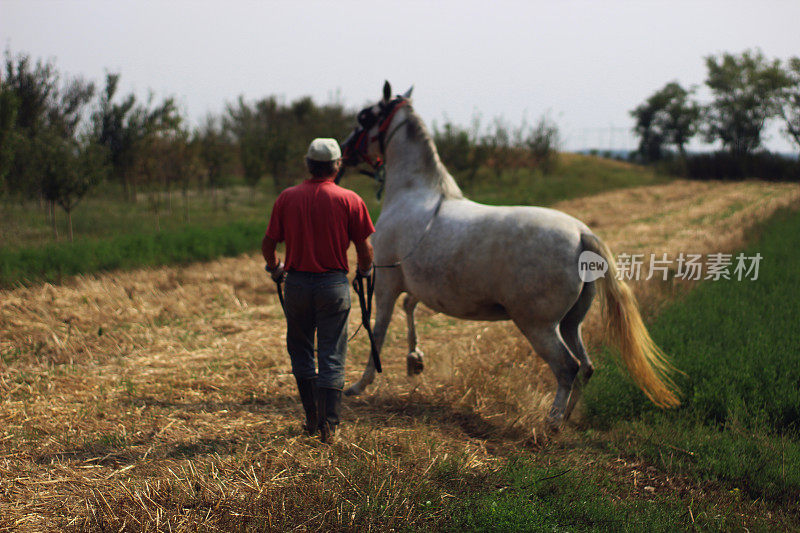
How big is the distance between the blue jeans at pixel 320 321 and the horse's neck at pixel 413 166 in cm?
149

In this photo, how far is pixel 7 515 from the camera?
2814 millimetres

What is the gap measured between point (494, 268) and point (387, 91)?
200cm

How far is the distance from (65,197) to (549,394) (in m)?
9.33

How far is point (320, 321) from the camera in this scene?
3742 millimetres

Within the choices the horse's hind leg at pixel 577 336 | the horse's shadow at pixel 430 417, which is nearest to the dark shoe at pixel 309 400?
the horse's shadow at pixel 430 417

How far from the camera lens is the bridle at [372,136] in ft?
16.8

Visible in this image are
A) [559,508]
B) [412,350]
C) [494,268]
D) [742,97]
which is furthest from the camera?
[742,97]

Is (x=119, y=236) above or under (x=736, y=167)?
under

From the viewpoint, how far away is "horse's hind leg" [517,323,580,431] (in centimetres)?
402

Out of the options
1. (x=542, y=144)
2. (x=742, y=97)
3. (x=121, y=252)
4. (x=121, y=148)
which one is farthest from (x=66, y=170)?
(x=742, y=97)

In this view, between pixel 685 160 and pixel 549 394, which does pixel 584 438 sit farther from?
pixel 685 160

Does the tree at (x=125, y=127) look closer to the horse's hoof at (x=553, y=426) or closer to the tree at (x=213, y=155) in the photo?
the tree at (x=213, y=155)

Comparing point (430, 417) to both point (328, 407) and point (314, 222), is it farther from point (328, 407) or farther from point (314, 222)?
point (314, 222)

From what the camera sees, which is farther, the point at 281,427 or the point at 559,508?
the point at 281,427
